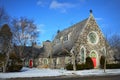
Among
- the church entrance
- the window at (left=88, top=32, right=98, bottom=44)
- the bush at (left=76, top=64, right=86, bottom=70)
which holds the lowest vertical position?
the bush at (left=76, top=64, right=86, bottom=70)

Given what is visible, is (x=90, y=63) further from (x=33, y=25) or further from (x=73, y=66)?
(x=33, y=25)

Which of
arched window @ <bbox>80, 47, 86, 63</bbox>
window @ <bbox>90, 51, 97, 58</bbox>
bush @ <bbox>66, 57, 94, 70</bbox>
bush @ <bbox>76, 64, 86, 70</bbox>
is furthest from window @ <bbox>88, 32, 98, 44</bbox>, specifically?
bush @ <bbox>76, 64, 86, 70</bbox>

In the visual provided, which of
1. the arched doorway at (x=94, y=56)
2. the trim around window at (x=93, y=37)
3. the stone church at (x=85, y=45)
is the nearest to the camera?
the stone church at (x=85, y=45)

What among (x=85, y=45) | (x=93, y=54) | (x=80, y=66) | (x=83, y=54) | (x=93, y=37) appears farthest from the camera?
(x=93, y=37)

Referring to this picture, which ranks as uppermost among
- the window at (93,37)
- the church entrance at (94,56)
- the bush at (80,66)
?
the window at (93,37)

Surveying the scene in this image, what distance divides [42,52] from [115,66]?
25.1 metres

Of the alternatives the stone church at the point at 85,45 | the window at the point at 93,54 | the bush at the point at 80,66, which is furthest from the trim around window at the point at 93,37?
the bush at the point at 80,66

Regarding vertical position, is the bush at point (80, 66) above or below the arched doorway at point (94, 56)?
below

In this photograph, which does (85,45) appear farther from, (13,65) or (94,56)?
(13,65)

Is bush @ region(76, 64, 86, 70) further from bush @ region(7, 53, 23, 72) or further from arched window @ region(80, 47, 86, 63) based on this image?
bush @ region(7, 53, 23, 72)

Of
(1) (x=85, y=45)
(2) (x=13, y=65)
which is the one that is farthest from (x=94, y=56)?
(2) (x=13, y=65)

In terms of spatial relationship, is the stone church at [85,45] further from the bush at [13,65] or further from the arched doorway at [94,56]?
the bush at [13,65]

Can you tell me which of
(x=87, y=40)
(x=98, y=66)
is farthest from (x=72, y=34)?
(x=98, y=66)

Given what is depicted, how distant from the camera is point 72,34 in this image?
4712 centimetres
